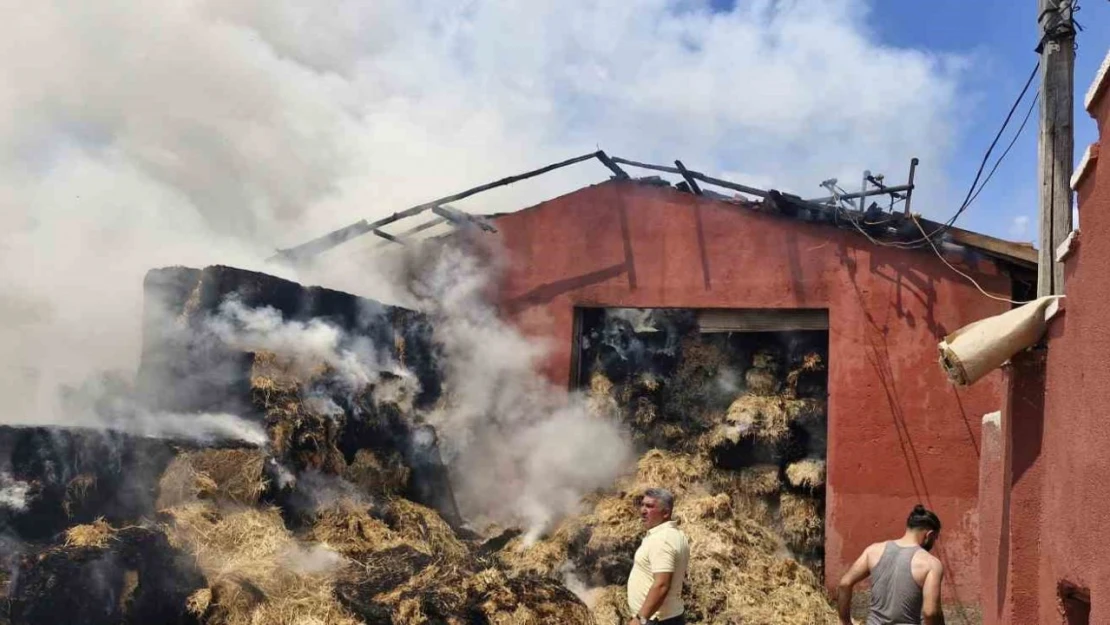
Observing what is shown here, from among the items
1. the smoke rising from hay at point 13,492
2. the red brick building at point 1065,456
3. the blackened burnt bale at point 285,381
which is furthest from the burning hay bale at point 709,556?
the smoke rising from hay at point 13,492

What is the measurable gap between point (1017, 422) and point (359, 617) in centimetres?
495

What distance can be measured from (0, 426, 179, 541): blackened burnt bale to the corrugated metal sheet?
6.89 meters

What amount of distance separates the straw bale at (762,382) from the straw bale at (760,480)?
94 cm

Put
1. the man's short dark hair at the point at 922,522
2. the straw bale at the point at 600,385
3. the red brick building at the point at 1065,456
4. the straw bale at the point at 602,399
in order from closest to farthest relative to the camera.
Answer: the red brick building at the point at 1065,456, the man's short dark hair at the point at 922,522, the straw bale at the point at 602,399, the straw bale at the point at 600,385

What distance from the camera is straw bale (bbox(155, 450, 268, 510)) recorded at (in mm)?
7527

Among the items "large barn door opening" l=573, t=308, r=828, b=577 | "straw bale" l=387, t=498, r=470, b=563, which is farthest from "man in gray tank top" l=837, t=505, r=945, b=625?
"large barn door opening" l=573, t=308, r=828, b=577

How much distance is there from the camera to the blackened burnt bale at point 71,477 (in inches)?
258

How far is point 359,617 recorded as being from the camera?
264 inches

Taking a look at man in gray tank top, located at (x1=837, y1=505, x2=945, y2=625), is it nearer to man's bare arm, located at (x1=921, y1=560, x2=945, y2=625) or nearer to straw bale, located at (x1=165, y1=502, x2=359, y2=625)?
man's bare arm, located at (x1=921, y1=560, x2=945, y2=625)

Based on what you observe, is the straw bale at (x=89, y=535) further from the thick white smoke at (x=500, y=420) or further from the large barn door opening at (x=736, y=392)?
the large barn door opening at (x=736, y=392)

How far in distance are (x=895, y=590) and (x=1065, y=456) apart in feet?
4.10

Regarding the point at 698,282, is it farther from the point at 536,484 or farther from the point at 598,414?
the point at 536,484

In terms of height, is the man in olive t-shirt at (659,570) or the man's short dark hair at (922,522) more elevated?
the man's short dark hair at (922,522)

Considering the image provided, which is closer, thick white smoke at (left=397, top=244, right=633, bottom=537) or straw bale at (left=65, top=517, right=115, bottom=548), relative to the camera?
straw bale at (left=65, top=517, right=115, bottom=548)
